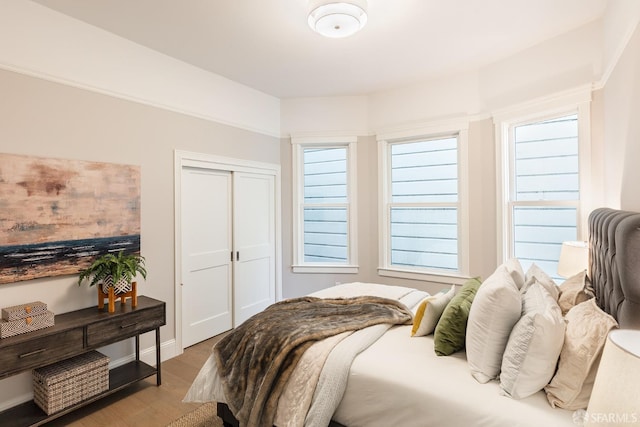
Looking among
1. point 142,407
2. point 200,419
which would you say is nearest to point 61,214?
point 142,407

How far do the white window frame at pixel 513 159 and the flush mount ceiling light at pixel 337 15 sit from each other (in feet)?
6.23

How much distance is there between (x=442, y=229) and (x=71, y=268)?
3.65m

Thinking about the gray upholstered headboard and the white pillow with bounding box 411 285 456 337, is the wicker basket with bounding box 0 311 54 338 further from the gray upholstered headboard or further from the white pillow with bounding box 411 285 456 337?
the gray upholstered headboard

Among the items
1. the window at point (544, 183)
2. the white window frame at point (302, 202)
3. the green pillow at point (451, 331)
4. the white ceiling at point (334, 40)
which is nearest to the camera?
the green pillow at point (451, 331)

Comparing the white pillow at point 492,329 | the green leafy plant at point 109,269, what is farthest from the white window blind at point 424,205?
the green leafy plant at point 109,269

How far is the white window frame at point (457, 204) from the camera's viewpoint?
376cm

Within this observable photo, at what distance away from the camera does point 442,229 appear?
13.1 feet

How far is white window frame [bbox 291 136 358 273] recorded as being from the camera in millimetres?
4441

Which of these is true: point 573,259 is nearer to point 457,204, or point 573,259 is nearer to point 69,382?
point 457,204

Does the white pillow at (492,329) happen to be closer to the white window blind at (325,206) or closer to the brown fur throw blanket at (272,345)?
the brown fur throw blanket at (272,345)

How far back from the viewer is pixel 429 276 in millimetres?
3982

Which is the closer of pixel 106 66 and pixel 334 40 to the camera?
pixel 106 66

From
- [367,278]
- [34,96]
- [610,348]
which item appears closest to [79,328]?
[34,96]

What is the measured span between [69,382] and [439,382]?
2377 mm
